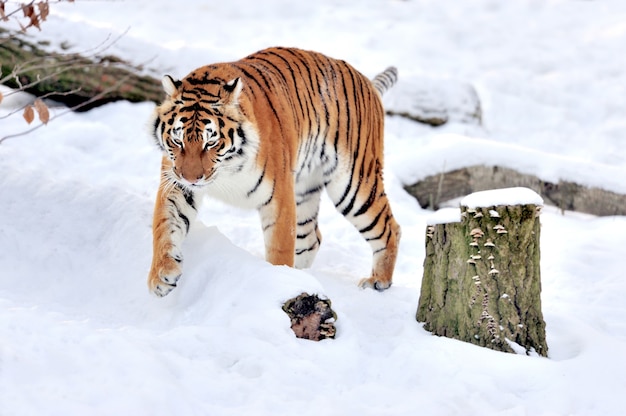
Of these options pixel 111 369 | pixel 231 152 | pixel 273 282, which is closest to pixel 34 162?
pixel 231 152

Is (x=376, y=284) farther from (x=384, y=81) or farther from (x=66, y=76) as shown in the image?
(x=66, y=76)

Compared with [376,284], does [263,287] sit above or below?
above

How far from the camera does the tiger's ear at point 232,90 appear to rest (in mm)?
3975

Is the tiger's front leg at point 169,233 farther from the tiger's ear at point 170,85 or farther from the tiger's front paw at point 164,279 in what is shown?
the tiger's ear at point 170,85

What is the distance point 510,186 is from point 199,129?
3.27 m

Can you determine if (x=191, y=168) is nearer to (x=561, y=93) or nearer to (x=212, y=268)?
(x=212, y=268)

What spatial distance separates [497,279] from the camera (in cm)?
347

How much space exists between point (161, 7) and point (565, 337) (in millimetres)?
9165

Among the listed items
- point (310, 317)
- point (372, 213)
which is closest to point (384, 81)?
point (372, 213)

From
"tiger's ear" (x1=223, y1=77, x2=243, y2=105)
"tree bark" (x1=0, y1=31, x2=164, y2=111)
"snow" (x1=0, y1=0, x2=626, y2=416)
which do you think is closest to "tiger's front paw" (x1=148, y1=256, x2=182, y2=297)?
"snow" (x1=0, y1=0, x2=626, y2=416)

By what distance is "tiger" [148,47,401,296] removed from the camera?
154 inches

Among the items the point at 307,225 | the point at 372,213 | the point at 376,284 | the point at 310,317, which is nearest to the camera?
the point at 310,317

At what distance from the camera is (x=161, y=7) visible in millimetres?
11539

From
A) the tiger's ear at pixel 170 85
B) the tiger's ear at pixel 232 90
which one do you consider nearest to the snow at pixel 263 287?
the tiger's ear at pixel 170 85
